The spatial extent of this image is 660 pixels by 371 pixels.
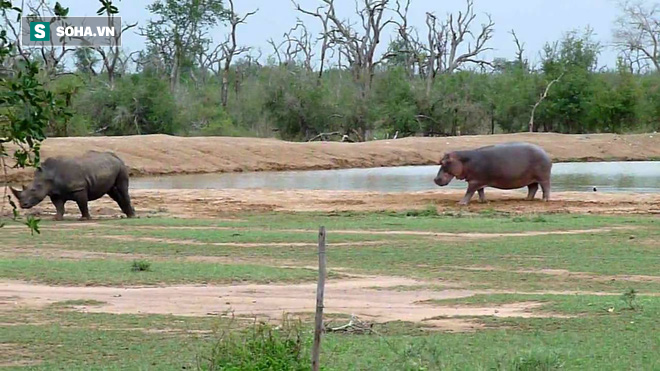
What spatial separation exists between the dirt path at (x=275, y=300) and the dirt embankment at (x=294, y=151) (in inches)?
988

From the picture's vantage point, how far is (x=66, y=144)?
41812 millimetres

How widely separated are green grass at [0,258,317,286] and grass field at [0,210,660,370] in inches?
1.0

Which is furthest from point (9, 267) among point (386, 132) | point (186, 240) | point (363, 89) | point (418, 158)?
point (363, 89)

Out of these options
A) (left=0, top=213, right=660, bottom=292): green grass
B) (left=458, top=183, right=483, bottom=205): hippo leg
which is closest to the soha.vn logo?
(left=0, top=213, right=660, bottom=292): green grass

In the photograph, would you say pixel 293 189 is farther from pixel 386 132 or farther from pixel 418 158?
pixel 386 132

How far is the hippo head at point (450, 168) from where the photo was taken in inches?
1133

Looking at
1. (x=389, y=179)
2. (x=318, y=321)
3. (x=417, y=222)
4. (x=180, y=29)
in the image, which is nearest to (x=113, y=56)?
(x=180, y=29)

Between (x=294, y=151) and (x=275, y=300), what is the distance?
35267mm

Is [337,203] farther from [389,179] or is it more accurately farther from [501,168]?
[389,179]

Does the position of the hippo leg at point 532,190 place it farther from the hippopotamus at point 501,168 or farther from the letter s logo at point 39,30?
the letter s logo at point 39,30

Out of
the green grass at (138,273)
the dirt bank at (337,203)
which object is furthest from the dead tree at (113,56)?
the green grass at (138,273)

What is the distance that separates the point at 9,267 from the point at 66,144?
90.2ft

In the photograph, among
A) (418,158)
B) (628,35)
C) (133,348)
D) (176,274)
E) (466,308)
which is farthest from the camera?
(628,35)

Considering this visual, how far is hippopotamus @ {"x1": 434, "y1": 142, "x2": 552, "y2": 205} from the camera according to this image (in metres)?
28.3
